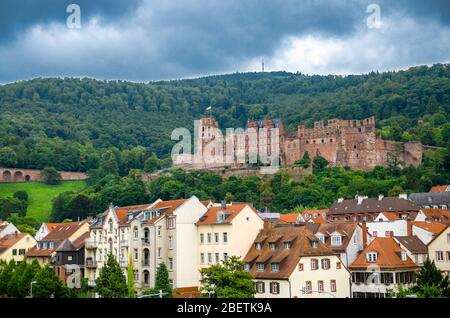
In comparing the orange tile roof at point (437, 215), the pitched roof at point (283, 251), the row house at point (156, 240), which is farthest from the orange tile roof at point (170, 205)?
the orange tile roof at point (437, 215)

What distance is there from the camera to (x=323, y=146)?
454ft

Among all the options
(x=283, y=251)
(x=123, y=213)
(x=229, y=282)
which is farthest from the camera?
(x=123, y=213)

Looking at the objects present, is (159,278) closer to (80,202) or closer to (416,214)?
(416,214)

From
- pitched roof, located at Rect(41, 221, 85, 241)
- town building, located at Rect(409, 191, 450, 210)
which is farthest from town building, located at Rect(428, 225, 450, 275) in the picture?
town building, located at Rect(409, 191, 450, 210)

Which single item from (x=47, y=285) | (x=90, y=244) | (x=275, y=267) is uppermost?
(x=90, y=244)

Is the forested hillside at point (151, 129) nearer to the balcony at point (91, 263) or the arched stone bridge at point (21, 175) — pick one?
the arched stone bridge at point (21, 175)

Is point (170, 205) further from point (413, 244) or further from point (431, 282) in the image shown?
point (431, 282)

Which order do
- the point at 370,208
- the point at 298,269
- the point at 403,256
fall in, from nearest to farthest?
the point at 298,269 < the point at 403,256 < the point at 370,208

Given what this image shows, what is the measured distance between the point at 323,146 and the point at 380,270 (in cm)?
9674

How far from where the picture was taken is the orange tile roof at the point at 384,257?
1690 inches

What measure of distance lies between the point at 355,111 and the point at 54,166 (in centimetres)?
7266

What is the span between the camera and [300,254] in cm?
4053

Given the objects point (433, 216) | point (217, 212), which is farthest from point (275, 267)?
point (433, 216)

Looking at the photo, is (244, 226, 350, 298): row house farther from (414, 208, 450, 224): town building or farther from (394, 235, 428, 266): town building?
(414, 208, 450, 224): town building
